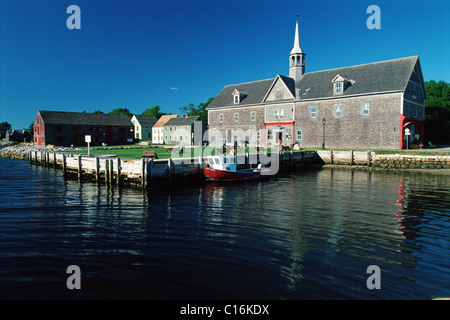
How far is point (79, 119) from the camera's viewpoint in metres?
72.4

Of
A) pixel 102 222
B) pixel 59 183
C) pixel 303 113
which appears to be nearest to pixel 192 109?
pixel 303 113

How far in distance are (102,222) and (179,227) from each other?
3.54m

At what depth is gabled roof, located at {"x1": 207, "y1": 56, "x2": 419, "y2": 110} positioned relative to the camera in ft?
126

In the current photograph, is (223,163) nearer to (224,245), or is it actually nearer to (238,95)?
(224,245)

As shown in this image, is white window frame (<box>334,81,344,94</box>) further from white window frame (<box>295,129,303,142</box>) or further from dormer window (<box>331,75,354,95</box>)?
white window frame (<box>295,129,303,142</box>)

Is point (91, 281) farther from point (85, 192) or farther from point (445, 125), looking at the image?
point (445, 125)

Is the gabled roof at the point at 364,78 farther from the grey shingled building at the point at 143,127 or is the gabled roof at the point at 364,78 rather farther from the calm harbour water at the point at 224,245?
the grey shingled building at the point at 143,127

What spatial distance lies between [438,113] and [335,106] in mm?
28060

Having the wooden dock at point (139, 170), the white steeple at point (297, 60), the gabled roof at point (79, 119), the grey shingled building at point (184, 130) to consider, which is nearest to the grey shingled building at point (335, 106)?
the white steeple at point (297, 60)

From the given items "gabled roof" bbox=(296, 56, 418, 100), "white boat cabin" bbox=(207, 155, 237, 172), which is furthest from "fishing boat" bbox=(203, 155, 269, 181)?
"gabled roof" bbox=(296, 56, 418, 100)

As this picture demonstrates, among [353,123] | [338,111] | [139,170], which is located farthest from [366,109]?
[139,170]

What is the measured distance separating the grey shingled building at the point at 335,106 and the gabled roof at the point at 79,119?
3697 cm

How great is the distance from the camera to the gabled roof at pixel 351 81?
3838 centimetres

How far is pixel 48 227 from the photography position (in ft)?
40.1
